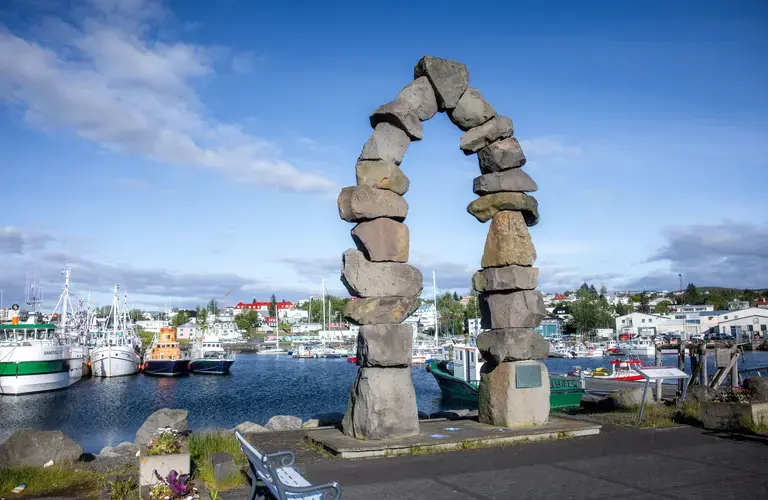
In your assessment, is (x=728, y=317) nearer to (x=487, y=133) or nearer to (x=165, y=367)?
(x=165, y=367)

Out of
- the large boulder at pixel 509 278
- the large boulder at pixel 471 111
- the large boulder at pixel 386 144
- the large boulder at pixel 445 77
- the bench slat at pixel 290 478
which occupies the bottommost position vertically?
Result: the bench slat at pixel 290 478

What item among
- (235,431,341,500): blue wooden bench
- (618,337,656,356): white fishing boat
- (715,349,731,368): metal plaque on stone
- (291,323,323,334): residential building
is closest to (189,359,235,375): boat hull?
(715,349,731,368): metal plaque on stone

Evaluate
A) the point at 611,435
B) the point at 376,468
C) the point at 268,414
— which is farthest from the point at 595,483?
the point at 268,414

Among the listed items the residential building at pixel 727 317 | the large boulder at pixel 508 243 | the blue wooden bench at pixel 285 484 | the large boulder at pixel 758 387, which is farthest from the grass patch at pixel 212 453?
the residential building at pixel 727 317

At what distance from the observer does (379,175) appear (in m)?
11.5

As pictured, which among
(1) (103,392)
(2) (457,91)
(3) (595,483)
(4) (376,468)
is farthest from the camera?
(1) (103,392)

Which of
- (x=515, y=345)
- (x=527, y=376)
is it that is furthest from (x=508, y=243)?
(x=527, y=376)

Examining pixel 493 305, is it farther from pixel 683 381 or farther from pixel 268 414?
pixel 268 414

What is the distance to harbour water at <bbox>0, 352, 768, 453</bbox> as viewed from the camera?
32562 millimetres

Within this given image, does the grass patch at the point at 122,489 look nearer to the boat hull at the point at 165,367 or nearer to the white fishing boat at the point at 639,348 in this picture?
the boat hull at the point at 165,367

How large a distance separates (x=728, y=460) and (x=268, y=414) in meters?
28.1

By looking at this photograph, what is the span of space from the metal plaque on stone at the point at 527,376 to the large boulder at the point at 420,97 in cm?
528

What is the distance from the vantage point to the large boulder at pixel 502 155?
43.6ft

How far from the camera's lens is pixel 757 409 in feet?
39.0
